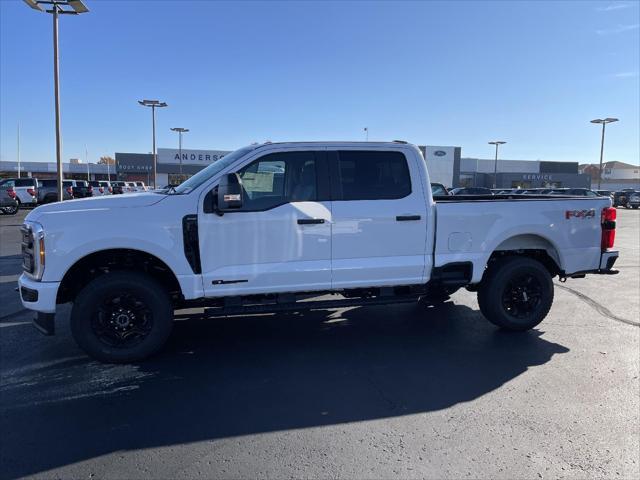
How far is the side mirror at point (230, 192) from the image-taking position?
4.46 meters

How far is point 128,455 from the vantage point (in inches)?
124

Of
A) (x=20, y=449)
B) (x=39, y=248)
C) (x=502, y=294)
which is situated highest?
(x=39, y=248)

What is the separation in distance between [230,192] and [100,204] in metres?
1.29

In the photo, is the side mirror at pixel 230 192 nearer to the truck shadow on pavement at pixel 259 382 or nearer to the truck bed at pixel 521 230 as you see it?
the truck shadow on pavement at pixel 259 382

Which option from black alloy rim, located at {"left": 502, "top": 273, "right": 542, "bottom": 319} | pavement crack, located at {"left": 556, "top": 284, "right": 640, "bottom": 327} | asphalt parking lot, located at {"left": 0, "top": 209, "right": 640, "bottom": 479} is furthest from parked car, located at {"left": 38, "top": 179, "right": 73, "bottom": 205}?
black alloy rim, located at {"left": 502, "top": 273, "right": 542, "bottom": 319}

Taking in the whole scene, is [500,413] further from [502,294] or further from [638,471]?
[502,294]

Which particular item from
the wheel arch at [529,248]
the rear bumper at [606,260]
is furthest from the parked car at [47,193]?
the rear bumper at [606,260]

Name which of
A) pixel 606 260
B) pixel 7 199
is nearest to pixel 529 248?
pixel 606 260

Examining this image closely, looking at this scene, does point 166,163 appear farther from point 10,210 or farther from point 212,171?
point 212,171

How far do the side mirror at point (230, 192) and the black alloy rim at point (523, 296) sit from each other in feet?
11.3

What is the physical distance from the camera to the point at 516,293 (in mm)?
5777

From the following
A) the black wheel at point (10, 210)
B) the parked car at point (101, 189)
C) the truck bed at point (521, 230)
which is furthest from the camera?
the parked car at point (101, 189)

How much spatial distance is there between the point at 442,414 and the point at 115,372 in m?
3.04

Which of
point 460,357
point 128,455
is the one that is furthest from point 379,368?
point 128,455
